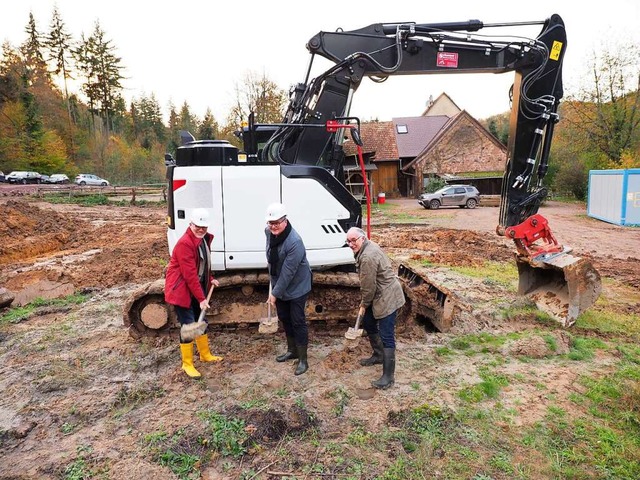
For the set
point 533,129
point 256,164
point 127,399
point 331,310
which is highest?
point 533,129

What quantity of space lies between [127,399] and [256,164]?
295cm

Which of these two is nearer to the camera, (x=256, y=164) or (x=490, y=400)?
(x=490, y=400)

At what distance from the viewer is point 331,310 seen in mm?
5785

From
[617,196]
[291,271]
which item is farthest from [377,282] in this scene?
[617,196]

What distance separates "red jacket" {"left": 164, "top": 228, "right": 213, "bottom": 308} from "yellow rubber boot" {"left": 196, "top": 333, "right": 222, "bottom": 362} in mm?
600

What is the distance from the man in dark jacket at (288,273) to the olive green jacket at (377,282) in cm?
67

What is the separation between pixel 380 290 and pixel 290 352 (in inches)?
58.4

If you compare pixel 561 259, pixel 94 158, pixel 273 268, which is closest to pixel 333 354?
pixel 273 268

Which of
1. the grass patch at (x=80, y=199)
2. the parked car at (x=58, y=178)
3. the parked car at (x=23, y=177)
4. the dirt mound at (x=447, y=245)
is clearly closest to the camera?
the dirt mound at (x=447, y=245)

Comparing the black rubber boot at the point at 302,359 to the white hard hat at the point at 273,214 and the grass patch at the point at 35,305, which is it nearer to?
the white hard hat at the point at 273,214

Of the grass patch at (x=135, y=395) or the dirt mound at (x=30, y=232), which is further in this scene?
the dirt mound at (x=30, y=232)

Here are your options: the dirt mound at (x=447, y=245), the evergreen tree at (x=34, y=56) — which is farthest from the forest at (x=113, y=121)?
the dirt mound at (x=447, y=245)

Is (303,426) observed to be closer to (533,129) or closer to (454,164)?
(533,129)

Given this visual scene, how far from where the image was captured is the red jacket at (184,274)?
15.4 feet
